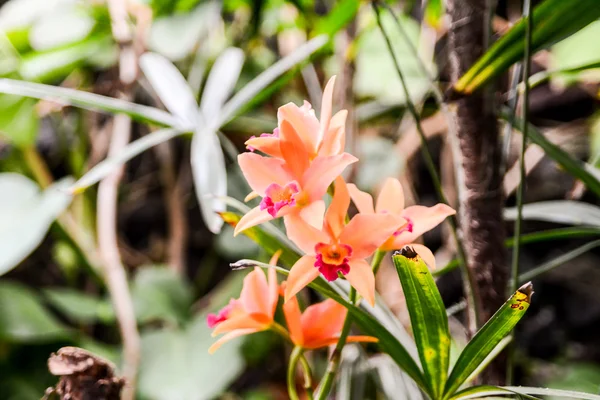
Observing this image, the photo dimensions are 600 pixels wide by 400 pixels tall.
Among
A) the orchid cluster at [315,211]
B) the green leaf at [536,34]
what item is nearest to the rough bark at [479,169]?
the green leaf at [536,34]

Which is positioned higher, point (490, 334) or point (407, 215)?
point (407, 215)

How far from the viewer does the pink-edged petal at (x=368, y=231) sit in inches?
14.2

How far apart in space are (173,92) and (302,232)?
20.3 inches

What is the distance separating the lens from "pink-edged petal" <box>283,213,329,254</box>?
0.36 metres

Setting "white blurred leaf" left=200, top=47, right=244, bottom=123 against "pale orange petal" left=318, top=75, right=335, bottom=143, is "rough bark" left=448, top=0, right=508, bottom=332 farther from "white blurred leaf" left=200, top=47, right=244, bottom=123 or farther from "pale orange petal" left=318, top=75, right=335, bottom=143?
"white blurred leaf" left=200, top=47, right=244, bottom=123

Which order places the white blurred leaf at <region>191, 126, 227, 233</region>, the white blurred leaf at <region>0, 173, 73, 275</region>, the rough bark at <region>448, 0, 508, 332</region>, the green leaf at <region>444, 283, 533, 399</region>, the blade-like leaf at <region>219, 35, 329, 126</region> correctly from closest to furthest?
the green leaf at <region>444, 283, 533, 399</region>, the rough bark at <region>448, 0, 508, 332</region>, the white blurred leaf at <region>191, 126, 227, 233</region>, the blade-like leaf at <region>219, 35, 329, 126</region>, the white blurred leaf at <region>0, 173, 73, 275</region>

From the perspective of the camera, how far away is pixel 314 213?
354 mm

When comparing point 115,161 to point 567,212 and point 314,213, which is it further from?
point 567,212

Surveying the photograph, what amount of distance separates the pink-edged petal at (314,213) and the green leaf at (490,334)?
14 centimetres

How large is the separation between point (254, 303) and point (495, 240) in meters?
0.27

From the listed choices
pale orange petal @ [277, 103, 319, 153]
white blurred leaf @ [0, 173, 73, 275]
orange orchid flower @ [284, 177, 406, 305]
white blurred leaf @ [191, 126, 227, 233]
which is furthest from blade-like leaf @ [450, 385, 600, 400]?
white blurred leaf @ [0, 173, 73, 275]

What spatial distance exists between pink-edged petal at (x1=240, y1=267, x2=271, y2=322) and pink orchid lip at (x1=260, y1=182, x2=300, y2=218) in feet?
0.30

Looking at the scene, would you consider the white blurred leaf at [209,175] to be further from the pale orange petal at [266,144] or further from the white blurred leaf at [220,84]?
the pale orange petal at [266,144]

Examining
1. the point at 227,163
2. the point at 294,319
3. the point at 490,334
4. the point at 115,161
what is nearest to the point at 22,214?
the point at 115,161
